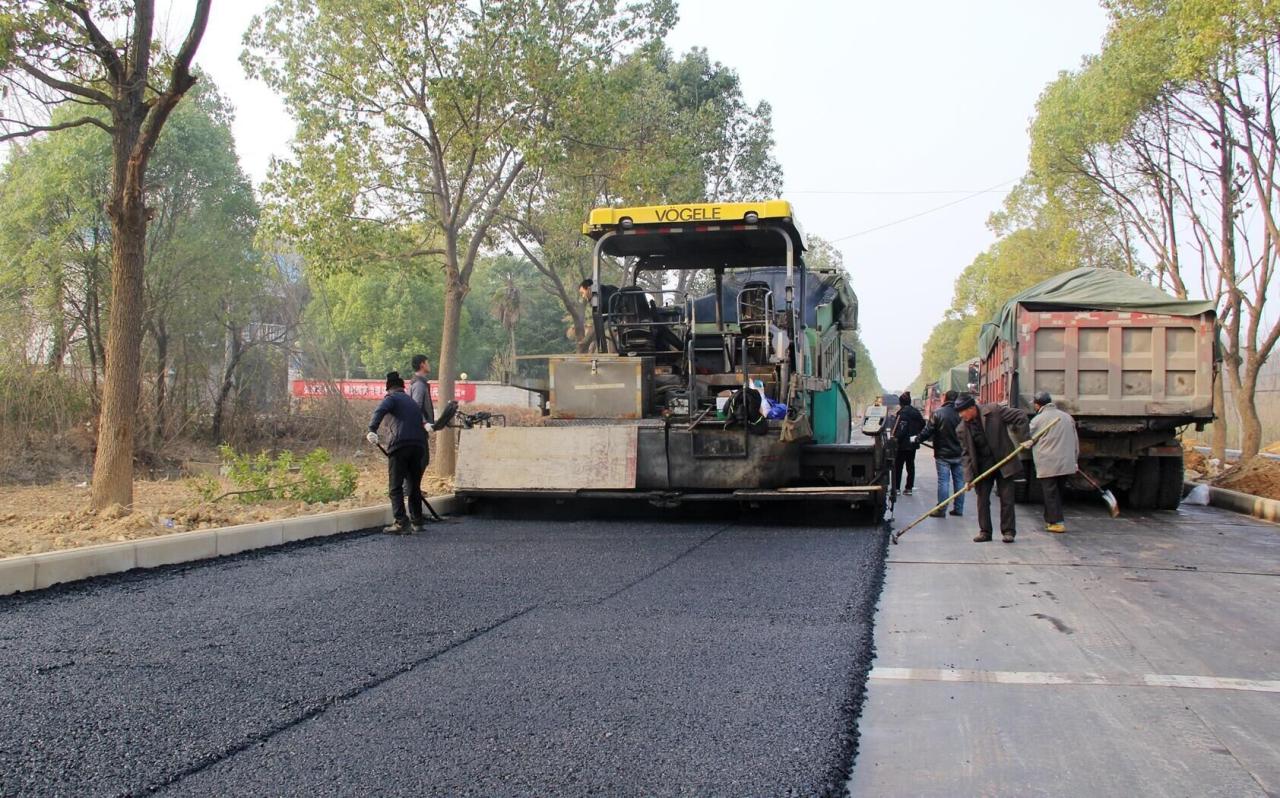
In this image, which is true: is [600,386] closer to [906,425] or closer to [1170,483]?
[906,425]

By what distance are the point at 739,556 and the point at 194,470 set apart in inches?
501

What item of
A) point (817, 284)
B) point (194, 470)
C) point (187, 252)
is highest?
point (187, 252)

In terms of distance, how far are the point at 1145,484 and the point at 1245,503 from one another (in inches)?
65.7

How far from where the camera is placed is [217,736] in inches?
137

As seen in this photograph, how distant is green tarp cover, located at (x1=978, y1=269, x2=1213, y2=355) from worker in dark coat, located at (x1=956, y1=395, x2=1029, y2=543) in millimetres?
3079

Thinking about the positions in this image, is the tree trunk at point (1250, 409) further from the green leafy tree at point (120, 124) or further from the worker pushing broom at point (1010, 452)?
the green leafy tree at point (120, 124)

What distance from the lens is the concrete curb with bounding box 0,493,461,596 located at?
6.07 m

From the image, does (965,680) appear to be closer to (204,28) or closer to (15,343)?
(204,28)

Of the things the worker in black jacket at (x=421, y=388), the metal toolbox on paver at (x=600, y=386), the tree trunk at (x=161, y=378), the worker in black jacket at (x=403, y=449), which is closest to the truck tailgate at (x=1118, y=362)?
the metal toolbox on paver at (x=600, y=386)

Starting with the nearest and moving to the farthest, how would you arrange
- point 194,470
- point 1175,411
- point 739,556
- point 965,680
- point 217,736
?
point 217,736 → point 965,680 → point 739,556 → point 1175,411 → point 194,470

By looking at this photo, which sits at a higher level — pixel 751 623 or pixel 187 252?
pixel 187 252

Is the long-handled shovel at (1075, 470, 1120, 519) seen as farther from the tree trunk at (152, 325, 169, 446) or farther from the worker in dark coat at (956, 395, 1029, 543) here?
the tree trunk at (152, 325, 169, 446)

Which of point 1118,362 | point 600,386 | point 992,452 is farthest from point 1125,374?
point 600,386

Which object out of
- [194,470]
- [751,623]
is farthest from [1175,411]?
[194,470]
